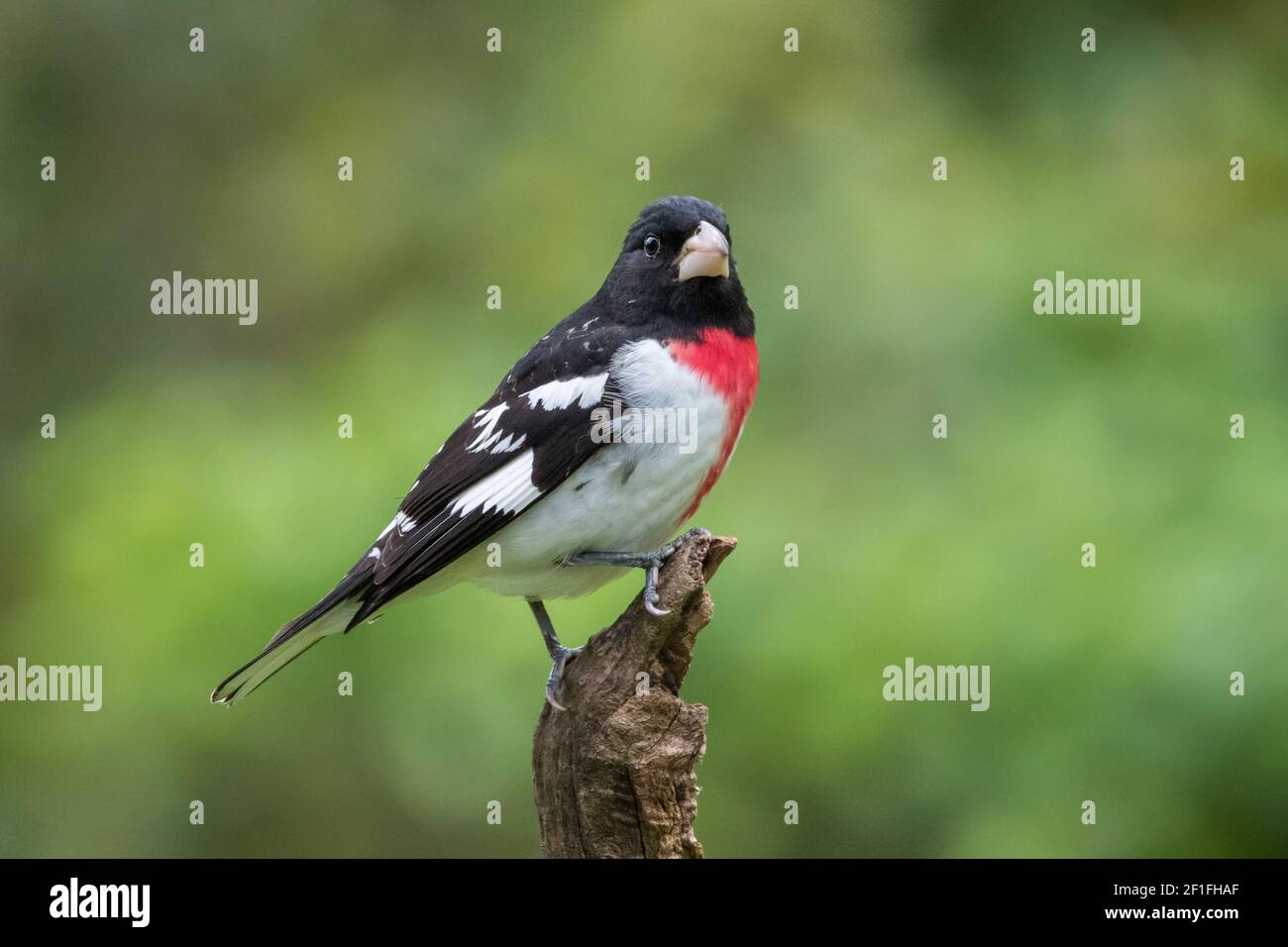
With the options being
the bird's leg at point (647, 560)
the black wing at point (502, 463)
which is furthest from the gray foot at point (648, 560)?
the black wing at point (502, 463)

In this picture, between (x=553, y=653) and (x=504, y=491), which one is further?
(x=553, y=653)

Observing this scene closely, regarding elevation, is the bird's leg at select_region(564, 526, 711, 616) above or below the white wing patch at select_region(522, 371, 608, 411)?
below

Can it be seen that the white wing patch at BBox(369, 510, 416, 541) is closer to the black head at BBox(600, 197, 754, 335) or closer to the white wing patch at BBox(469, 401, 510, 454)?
the white wing patch at BBox(469, 401, 510, 454)

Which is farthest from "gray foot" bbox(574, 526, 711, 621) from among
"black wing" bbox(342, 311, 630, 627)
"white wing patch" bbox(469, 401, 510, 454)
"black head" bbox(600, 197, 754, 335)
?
"black head" bbox(600, 197, 754, 335)

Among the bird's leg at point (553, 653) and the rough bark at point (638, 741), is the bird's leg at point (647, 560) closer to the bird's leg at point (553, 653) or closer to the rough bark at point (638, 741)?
the rough bark at point (638, 741)

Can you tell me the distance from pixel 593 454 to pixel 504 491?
266 mm

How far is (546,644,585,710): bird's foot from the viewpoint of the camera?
411 centimetres

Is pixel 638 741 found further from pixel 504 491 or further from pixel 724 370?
pixel 724 370

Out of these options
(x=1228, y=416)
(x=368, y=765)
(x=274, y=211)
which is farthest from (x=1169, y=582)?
(x=274, y=211)

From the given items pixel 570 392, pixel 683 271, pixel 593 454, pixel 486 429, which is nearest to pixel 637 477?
pixel 593 454

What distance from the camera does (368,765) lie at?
583 cm

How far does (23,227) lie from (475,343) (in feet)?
10.4

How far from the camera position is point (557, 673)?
425cm

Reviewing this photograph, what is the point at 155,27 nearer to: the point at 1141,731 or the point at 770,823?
the point at 770,823
